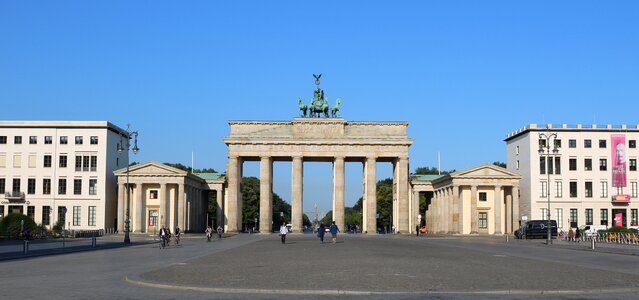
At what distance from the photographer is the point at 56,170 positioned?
106 metres

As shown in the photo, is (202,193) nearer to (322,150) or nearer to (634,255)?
(322,150)

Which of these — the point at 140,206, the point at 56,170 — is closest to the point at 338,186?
the point at 140,206

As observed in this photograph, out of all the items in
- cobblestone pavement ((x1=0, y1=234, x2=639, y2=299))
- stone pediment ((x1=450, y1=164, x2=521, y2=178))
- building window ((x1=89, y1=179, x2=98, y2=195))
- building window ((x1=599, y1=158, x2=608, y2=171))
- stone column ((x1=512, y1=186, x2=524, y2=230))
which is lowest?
cobblestone pavement ((x1=0, y1=234, x2=639, y2=299))

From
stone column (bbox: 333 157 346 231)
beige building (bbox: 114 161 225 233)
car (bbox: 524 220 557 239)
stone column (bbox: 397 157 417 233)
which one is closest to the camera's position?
car (bbox: 524 220 557 239)

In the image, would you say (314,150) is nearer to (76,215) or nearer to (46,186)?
(76,215)

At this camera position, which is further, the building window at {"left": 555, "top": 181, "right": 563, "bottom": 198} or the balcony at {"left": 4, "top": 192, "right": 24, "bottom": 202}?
the building window at {"left": 555, "top": 181, "right": 563, "bottom": 198}

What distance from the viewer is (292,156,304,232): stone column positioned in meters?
112

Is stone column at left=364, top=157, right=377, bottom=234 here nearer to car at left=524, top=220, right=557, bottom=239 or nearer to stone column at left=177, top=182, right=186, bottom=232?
stone column at left=177, top=182, right=186, bottom=232

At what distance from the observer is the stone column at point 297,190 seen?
111688 millimetres

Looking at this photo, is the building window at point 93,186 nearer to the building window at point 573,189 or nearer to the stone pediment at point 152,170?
the stone pediment at point 152,170

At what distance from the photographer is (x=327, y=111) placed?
11581 cm

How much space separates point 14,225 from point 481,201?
208 feet

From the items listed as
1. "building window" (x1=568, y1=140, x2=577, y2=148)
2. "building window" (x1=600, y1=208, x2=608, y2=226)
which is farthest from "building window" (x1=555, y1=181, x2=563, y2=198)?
"building window" (x1=600, y1=208, x2=608, y2=226)

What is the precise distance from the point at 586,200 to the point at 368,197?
98.5 feet
